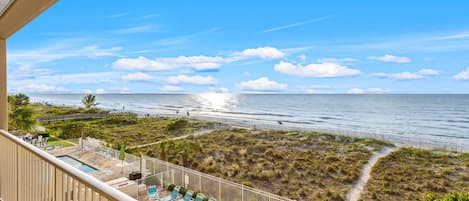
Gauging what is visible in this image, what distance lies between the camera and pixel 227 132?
987 inches

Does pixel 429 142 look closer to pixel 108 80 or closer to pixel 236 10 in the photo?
pixel 236 10

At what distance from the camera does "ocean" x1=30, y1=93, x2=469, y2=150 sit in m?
22.8

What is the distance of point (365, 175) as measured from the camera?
17.5 meters

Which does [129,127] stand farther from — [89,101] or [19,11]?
[19,11]

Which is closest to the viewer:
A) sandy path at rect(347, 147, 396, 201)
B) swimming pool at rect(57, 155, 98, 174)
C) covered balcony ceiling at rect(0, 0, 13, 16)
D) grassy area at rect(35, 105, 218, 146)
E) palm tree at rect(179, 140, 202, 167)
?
covered balcony ceiling at rect(0, 0, 13, 16)

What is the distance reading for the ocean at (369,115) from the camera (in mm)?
22844

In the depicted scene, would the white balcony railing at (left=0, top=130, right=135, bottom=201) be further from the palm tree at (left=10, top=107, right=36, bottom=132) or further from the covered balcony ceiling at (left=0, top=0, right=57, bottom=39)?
the palm tree at (left=10, top=107, right=36, bottom=132)

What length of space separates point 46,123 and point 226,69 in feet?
68.7

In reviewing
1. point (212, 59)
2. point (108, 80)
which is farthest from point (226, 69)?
point (108, 80)

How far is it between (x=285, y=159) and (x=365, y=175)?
524 centimetres

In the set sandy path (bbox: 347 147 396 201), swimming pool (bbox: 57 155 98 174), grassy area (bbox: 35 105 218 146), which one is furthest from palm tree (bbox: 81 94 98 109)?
sandy path (bbox: 347 147 396 201)

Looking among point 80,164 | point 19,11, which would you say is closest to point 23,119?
point 80,164

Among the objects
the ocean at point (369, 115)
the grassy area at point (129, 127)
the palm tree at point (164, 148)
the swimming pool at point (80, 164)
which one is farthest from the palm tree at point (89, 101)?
the swimming pool at point (80, 164)

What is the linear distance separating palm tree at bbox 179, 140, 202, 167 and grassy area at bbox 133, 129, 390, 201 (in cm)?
25
